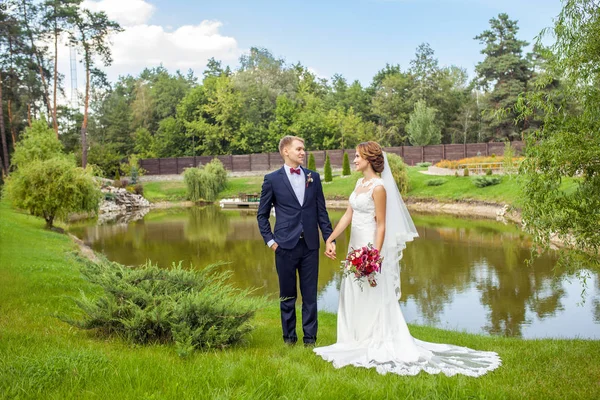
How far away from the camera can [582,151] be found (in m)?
5.25

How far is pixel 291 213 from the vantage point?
5.08 meters

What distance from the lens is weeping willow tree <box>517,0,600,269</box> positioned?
18.0 feet

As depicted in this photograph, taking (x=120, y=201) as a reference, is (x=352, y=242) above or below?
above

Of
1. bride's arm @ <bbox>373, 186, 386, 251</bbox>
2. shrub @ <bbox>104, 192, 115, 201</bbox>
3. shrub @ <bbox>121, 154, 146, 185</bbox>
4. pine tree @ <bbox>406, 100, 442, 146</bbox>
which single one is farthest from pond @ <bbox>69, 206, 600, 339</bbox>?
pine tree @ <bbox>406, 100, 442, 146</bbox>

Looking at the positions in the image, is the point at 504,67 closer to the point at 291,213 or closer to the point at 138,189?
the point at 138,189

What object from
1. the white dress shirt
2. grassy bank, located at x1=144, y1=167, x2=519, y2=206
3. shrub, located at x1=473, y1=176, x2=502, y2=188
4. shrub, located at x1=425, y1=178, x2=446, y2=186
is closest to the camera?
the white dress shirt

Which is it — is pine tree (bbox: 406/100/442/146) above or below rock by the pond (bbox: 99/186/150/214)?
above

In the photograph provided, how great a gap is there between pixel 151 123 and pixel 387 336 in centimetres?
5675

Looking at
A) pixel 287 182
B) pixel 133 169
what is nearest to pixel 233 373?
pixel 287 182

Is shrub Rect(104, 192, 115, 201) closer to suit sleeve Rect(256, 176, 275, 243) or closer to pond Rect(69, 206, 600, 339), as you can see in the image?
pond Rect(69, 206, 600, 339)

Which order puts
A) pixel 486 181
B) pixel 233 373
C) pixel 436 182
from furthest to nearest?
pixel 436 182, pixel 486 181, pixel 233 373

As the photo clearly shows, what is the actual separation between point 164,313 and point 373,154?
2404 mm

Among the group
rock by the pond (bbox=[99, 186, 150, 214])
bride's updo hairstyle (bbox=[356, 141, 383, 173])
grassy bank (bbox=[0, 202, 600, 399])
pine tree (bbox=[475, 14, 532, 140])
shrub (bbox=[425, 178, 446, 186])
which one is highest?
pine tree (bbox=[475, 14, 532, 140])

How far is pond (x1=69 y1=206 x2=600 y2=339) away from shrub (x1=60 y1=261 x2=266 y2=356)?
284cm
